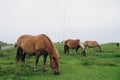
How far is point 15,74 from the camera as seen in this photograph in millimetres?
14750

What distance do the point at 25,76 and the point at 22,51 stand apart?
4.06m

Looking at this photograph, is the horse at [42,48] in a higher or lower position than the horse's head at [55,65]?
higher

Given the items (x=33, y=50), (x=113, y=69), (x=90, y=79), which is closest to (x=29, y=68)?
(x=33, y=50)

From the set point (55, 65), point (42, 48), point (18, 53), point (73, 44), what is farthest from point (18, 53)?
point (73, 44)

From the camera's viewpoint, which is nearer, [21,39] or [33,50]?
[33,50]

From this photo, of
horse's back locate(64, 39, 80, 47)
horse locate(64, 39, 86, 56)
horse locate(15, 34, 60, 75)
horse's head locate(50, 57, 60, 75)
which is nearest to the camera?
horse's head locate(50, 57, 60, 75)

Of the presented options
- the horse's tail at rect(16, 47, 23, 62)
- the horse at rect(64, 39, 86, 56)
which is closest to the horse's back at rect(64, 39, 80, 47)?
the horse at rect(64, 39, 86, 56)

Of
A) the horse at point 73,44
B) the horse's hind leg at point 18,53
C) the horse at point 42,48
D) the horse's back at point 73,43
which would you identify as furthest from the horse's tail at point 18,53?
the horse's back at point 73,43

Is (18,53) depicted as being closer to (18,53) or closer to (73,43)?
(18,53)

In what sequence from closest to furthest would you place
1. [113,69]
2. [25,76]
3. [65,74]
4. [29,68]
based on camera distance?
1. [25,76]
2. [65,74]
3. [29,68]
4. [113,69]

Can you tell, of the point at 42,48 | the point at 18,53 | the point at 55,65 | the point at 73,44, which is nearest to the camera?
the point at 55,65

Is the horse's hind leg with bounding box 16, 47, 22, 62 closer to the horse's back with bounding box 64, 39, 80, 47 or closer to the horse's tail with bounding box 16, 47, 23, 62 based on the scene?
the horse's tail with bounding box 16, 47, 23, 62

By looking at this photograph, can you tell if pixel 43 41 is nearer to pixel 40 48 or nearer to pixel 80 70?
pixel 40 48

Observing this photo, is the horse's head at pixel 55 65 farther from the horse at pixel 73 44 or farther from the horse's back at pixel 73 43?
the horse's back at pixel 73 43
